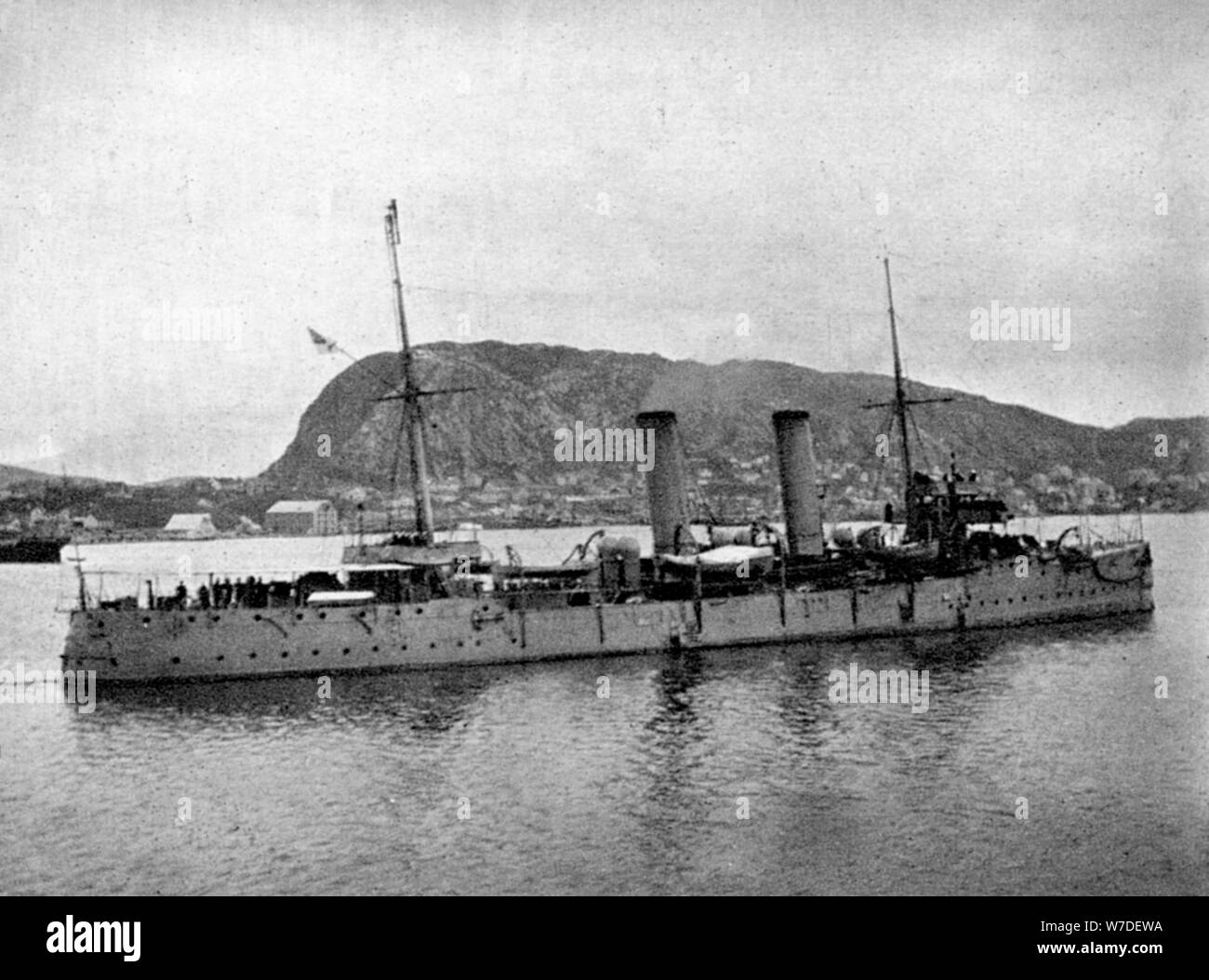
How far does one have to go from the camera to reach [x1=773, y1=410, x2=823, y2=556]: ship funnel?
Result: 33.8 metres

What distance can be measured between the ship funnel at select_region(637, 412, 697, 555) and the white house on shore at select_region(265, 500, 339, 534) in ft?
184

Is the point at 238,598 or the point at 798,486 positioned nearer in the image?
the point at 238,598

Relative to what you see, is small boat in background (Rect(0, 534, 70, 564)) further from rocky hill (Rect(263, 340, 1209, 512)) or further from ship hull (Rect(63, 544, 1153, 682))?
ship hull (Rect(63, 544, 1153, 682))

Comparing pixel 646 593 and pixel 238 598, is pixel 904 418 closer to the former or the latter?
pixel 646 593

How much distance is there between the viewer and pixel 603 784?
16562mm

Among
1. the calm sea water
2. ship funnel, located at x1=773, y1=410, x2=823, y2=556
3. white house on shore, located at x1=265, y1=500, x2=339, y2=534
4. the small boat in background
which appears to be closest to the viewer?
the calm sea water

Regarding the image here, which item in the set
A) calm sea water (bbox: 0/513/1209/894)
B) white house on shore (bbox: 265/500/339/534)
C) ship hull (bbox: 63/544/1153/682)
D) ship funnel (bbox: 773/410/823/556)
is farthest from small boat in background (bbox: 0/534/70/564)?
ship funnel (bbox: 773/410/823/556)

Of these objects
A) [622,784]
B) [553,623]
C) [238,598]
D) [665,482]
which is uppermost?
[665,482]

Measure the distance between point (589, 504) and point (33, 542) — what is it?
168 ft

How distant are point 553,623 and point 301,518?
66.7m

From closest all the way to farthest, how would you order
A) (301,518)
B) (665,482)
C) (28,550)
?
1. (665,482)
2. (28,550)
3. (301,518)

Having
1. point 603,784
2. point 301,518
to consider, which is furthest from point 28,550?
point 603,784

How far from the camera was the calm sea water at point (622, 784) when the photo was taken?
1294 centimetres

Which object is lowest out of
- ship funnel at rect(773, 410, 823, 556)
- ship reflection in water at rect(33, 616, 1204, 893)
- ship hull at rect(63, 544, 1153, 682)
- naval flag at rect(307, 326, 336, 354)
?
ship reflection in water at rect(33, 616, 1204, 893)
